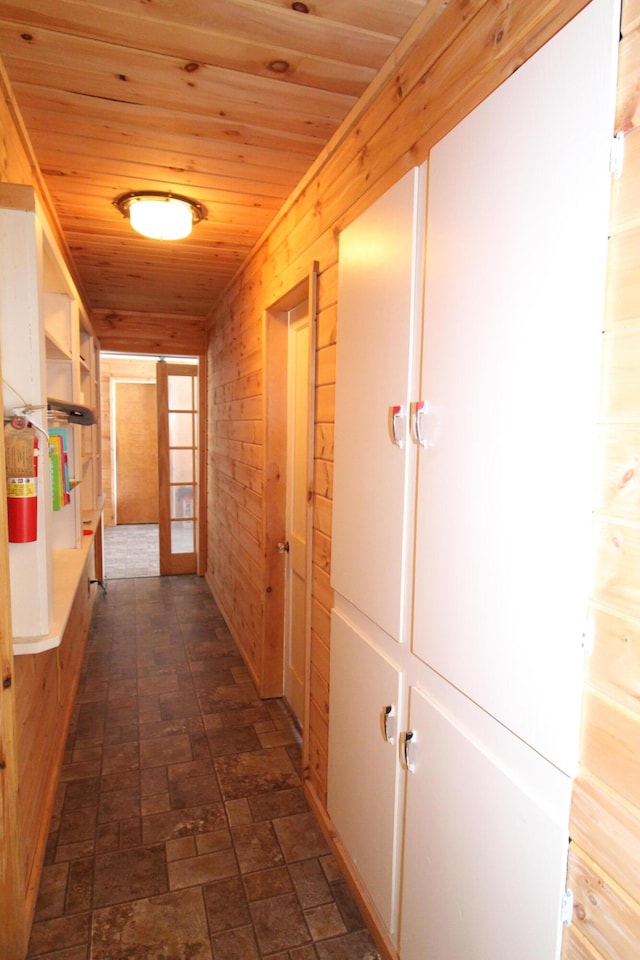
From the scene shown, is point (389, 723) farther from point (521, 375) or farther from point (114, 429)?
point (114, 429)

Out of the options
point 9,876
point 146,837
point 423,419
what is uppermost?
point 423,419

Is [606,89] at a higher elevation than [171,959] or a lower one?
higher

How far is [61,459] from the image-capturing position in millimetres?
1990

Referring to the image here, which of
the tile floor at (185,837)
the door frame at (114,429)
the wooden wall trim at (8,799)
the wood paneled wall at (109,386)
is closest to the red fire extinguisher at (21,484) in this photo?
the wooden wall trim at (8,799)

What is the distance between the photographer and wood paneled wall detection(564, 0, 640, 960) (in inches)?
28.4

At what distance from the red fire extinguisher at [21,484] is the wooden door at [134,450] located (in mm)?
6943

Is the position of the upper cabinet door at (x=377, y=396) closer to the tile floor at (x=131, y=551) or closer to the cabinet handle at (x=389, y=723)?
the cabinet handle at (x=389, y=723)

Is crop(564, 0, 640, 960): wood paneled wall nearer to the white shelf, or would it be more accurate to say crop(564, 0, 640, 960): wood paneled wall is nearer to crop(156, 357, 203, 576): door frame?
the white shelf

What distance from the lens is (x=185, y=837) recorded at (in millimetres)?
2021

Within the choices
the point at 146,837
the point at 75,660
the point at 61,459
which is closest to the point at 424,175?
the point at 61,459

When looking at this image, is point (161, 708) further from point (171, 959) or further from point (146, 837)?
point (171, 959)

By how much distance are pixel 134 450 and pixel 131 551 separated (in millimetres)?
2127

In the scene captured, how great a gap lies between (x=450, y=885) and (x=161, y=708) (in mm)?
2124

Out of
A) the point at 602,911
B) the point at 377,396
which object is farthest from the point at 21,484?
the point at 602,911
